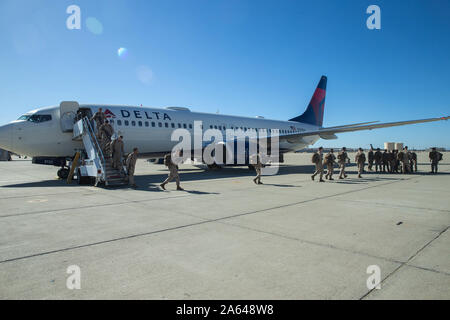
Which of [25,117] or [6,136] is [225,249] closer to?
[6,136]

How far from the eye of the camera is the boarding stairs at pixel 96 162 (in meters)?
10.9

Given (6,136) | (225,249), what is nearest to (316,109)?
(6,136)

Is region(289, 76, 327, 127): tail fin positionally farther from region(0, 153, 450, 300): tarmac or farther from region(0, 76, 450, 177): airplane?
region(0, 153, 450, 300): tarmac

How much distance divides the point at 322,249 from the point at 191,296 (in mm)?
2131

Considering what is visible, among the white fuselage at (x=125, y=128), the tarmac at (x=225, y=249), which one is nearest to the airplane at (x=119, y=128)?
the white fuselage at (x=125, y=128)

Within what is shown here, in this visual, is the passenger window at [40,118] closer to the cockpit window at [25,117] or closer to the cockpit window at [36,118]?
the cockpit window at [36,118]

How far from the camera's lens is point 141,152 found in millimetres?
15617

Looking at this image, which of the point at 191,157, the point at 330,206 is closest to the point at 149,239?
the point at 330,206

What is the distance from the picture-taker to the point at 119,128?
14297mm

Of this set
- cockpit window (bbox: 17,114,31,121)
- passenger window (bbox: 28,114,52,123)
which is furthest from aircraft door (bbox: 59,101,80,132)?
cockpit window (bbox: 17,114,31,121)

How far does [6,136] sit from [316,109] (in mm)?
24808

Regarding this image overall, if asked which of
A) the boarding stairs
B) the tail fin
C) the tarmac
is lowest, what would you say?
the tarmac

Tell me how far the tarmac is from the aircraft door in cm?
637

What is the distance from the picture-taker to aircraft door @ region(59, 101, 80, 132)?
1307 cm
